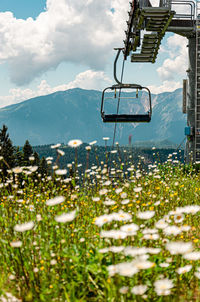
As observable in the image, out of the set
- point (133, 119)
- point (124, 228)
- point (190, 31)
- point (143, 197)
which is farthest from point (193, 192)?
point (190, 31)

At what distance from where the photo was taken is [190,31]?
14.4 meters

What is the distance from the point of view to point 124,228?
86.2 inches

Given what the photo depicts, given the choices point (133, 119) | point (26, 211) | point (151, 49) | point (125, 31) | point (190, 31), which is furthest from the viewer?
point (190, 31)

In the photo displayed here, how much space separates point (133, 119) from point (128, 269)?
6.09 meters

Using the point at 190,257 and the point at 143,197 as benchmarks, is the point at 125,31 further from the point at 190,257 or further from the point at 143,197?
the point at 190,257

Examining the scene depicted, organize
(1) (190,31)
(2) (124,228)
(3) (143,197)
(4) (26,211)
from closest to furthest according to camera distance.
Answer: (2) (124,228)
(4) (26,211)
(3) (143,197)
(1) (190,31)

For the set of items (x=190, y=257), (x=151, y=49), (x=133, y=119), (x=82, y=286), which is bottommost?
(x=82, y=286)

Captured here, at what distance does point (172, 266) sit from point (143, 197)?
8.66 ft

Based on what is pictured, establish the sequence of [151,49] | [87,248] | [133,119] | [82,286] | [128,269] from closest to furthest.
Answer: [128,269] → [82,286] → [87,248] → [133,119] → [151,49]

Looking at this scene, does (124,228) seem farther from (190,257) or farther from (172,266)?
(172,266)

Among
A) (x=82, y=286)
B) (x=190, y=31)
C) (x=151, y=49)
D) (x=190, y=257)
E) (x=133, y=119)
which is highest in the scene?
(x=190, y=31)

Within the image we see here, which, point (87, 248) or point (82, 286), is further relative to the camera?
point (87, 248)

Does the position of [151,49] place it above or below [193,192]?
above

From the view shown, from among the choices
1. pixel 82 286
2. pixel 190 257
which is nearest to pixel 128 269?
pixel 190 257
